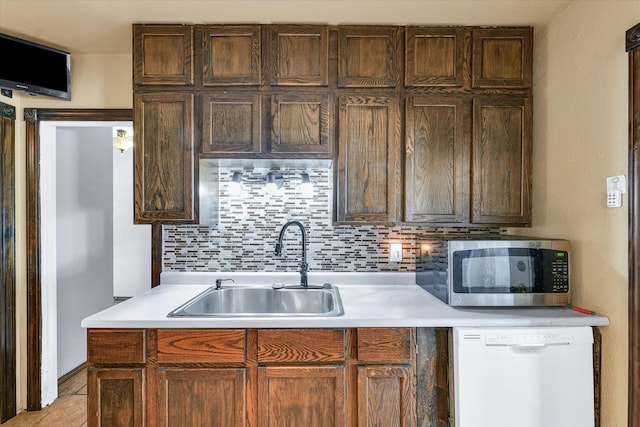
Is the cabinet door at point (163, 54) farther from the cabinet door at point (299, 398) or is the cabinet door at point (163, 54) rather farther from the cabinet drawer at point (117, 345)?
the cabinet door at point (299, 398)

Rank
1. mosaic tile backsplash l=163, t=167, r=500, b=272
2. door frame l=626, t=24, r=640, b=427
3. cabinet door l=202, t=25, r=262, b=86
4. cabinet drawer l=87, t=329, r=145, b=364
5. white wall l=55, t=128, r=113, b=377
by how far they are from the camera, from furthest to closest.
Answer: white wall l=55, t=128, r=113, b=377, mosaic tile backsplash l=163, t=167, r=500, b=272, cabinet door l=202, t=25, r=262, b=86, cabinet drawer l=87, t=329, r=145, b=364, door frame l=626, t=24, r=640, b=427

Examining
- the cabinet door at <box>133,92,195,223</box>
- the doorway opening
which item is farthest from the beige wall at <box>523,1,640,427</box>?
the doorway opening

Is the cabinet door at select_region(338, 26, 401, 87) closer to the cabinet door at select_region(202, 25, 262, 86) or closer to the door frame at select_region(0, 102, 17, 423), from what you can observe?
the cabinet door at select_region(202, 25, 262, 86)

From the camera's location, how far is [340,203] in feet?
6.55

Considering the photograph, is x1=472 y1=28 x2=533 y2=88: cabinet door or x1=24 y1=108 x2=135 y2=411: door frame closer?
x1=472 y1=28 x2=533 y2=88: cabinet door

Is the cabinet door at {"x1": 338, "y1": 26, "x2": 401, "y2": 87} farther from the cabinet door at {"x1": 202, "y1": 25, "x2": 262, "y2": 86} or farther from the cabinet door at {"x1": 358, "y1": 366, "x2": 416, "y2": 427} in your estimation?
the cabinet door at {"x1": 358, "y1": 366, "x2": 416, "y2": 427}

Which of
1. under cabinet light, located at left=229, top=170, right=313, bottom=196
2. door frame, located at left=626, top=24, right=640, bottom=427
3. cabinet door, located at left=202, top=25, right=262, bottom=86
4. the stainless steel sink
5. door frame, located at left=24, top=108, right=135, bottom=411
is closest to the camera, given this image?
door frame, located at left=626, top=24, right=640, bottom=427

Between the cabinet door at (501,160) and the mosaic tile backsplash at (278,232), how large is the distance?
0.42 metres

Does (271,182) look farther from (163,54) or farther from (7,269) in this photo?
(7,269)

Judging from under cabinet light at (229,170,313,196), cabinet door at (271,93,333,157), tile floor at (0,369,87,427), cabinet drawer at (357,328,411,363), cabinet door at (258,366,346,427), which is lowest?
tile floor at (0,369,87,427)

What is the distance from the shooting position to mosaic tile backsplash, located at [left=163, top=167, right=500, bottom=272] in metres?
2.33

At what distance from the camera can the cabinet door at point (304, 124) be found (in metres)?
1.98

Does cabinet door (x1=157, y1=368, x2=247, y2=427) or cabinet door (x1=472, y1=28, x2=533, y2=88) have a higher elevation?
cabinet door (x1=472, y1=28, x2=533, y2=88)

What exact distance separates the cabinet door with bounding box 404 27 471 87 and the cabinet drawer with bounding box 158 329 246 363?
1.55 metres
